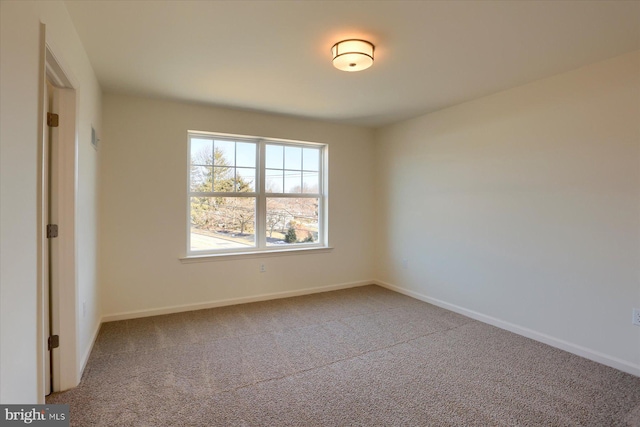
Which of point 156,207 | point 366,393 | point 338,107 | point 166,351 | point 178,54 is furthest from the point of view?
point 338,107

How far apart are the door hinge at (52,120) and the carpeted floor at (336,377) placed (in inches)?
68.6

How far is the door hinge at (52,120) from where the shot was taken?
2.06 metres

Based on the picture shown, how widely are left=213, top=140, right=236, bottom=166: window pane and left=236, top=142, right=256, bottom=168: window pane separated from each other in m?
0.05

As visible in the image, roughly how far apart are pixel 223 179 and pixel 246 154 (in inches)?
17.9

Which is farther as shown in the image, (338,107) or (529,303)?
(338,107)

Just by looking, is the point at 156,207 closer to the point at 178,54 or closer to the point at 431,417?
the point at 178,54

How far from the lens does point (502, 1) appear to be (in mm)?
1841

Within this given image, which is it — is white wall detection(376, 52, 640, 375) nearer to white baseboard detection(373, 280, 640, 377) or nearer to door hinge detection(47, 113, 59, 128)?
white baseboard detection(373, 280, 640, 377)

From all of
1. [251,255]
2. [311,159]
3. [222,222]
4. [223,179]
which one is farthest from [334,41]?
[251,255]

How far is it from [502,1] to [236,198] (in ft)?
10.8

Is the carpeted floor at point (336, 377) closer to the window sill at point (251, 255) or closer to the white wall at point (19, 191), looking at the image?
the window sill at point (251, 255)

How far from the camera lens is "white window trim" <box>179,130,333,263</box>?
3.84 meters

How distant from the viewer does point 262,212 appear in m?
4.27

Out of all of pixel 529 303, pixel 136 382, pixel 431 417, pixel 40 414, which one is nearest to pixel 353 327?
pixel 431 417
